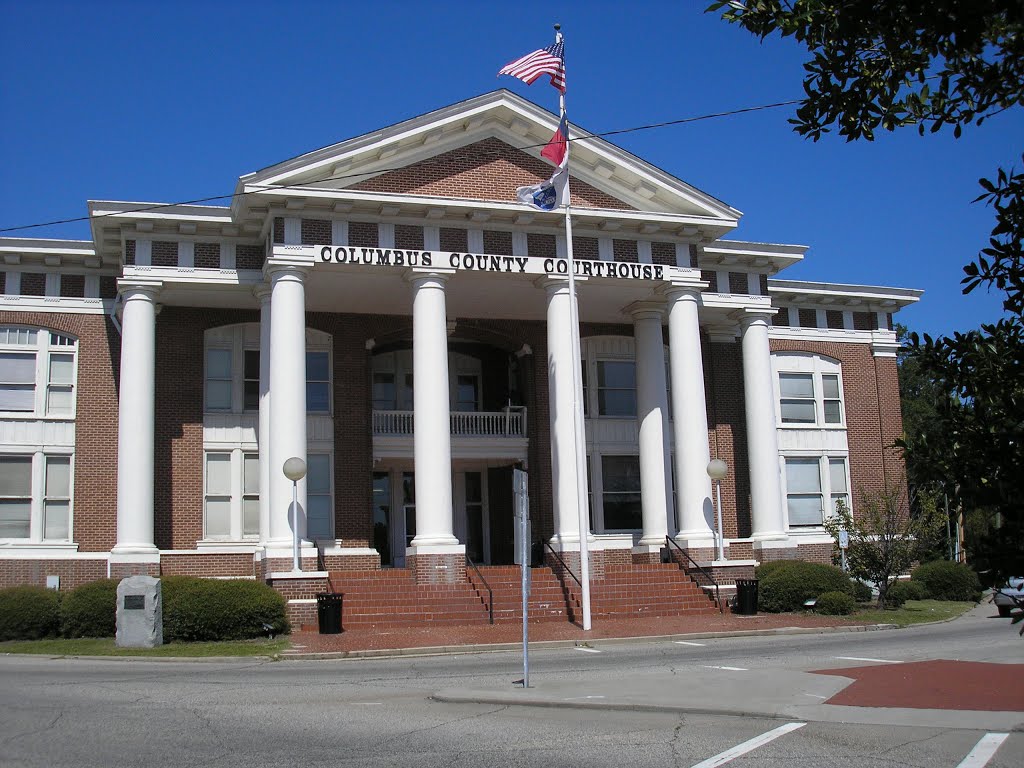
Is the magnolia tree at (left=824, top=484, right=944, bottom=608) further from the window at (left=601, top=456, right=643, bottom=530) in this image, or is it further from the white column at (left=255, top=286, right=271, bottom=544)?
the white column at (left=255, top=286, right=271, bottom=544)

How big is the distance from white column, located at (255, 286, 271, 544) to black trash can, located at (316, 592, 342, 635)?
5138 mm

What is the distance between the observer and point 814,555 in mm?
33375

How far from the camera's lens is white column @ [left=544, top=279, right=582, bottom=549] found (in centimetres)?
2784

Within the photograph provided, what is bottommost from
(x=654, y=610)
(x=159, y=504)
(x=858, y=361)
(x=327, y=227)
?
(x=654, y=610)

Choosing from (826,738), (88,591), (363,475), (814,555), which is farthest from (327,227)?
(826,738)

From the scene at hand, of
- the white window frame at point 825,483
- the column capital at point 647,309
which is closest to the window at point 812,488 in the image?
the white window frame at point 825,483

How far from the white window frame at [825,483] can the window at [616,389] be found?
5888mm

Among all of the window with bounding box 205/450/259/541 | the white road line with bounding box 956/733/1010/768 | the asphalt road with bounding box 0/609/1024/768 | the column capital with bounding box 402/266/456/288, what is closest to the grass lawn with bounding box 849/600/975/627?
the asphalt road with bounding box 0/609/1024/768

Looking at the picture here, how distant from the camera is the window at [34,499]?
28906 mm

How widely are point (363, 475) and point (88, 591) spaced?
9069 millimetres

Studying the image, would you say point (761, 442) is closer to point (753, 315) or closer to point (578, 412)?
point (753, 315)

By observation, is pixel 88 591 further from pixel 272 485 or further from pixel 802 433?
pixel 802 433

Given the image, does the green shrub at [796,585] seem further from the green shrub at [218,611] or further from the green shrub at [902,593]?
the green shrub at [218,611]

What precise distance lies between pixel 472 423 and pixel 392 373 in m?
3.09
